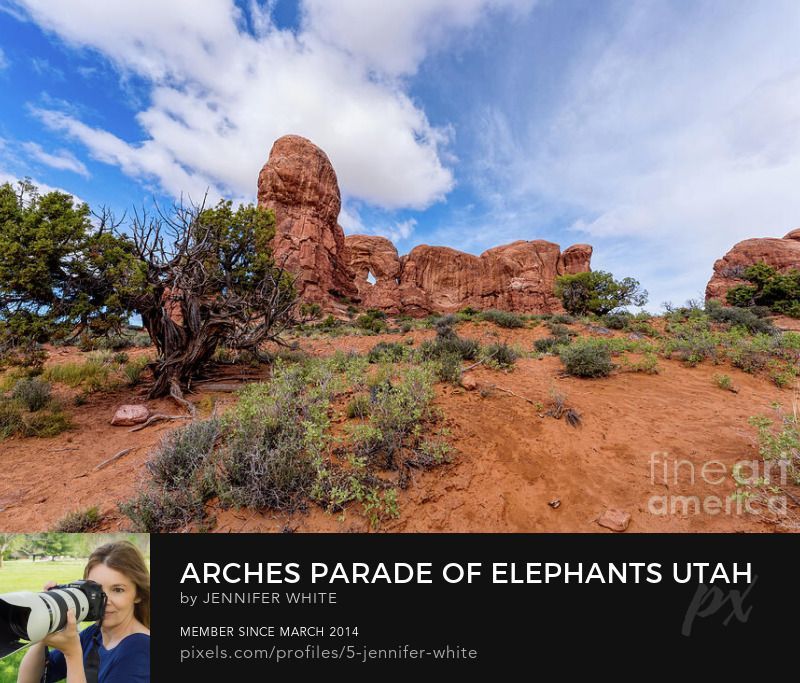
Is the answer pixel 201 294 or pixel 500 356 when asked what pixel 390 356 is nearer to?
pixel 500 356

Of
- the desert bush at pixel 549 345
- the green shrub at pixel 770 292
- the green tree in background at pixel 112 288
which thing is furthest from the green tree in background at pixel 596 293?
the green tree in background at pixel 112 288

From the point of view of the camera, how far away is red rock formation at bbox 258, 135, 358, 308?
1382 inches

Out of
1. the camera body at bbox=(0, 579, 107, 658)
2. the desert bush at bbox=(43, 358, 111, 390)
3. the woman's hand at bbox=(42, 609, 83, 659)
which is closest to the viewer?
the camera body at bbox=(0, 579, 107, 658)

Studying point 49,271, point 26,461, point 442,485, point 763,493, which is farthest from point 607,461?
point 49,271

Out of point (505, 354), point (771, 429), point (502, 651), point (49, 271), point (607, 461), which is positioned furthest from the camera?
point (505, 354)

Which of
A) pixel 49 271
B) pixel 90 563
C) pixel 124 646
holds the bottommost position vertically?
pixel 124 646

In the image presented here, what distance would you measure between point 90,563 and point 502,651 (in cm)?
229

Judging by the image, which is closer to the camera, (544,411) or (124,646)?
(124,646)

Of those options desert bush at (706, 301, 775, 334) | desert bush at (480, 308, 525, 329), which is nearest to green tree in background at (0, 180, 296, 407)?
desert bush at (480, 308, 525, 329)

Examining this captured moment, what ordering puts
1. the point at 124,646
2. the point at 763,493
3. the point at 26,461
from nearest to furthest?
the point at 124,646 → the point at 763,493 → the point at 26,461

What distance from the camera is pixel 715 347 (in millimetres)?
7555

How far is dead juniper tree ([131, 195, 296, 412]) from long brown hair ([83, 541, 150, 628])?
501 centimetres

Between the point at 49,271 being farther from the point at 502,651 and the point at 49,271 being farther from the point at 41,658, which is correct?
the point at 502,651

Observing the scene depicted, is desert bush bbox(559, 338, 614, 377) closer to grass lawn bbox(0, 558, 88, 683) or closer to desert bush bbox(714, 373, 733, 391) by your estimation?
desert bush bbox(714, 373, 733, 391)
